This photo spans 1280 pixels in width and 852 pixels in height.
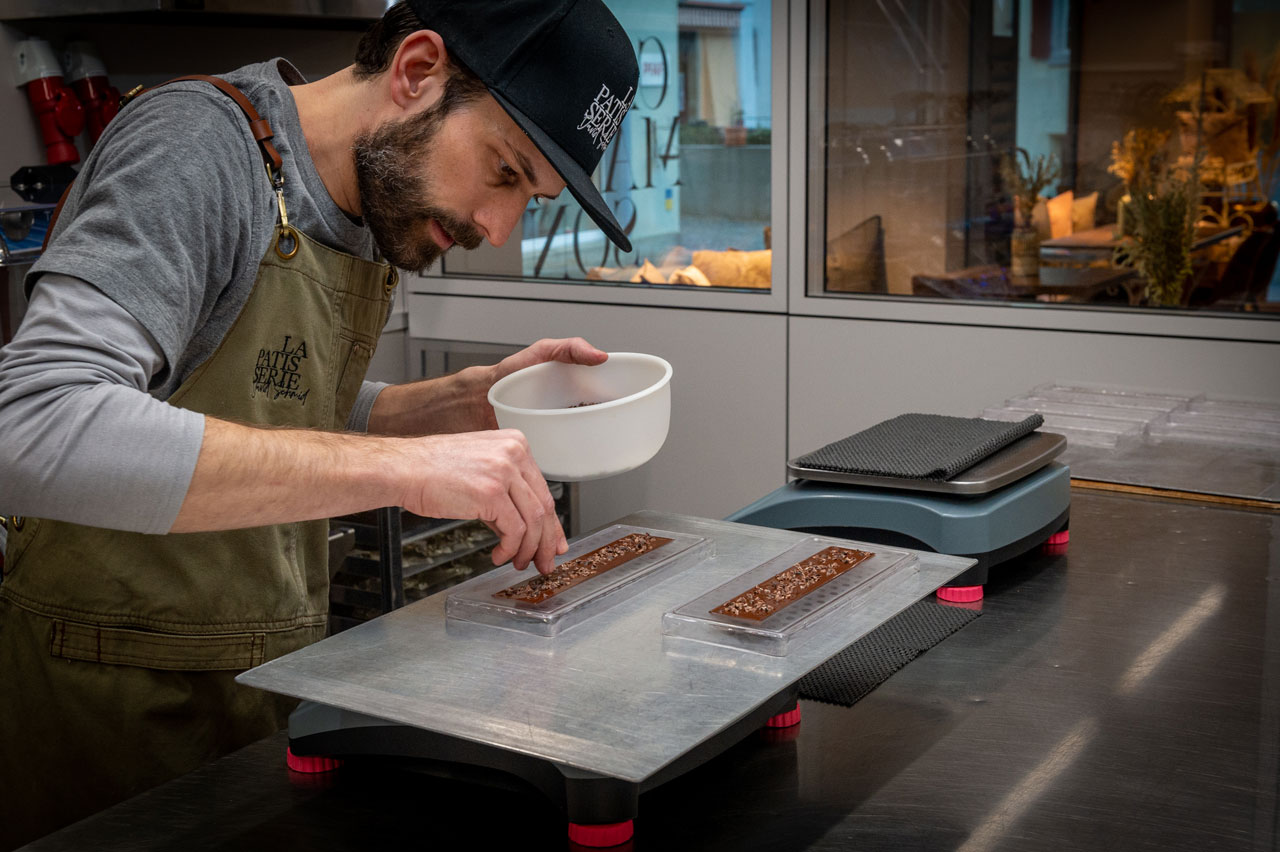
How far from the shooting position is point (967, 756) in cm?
97

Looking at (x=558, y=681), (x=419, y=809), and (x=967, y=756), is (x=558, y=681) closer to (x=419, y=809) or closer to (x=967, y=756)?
(x=419, y=809)

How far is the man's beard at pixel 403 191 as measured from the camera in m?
1.21

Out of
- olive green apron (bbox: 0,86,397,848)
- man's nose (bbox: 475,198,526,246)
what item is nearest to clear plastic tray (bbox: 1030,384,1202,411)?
man's nose (bbox: 475,198,526,246)

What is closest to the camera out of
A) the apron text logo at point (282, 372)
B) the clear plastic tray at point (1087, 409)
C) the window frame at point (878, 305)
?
the apron text logo at point (282, 372)

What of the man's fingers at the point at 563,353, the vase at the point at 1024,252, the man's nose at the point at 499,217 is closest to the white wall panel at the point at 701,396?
the vase at the point at 1024,252

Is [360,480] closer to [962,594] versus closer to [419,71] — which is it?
[419,71]

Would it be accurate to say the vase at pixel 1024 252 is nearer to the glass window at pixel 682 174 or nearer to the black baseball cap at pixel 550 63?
the glass window at pixel 682 174

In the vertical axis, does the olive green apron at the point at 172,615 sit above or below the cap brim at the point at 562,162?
below

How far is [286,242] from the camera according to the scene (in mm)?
1213

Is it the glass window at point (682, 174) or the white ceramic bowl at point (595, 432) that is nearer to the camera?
the white ceramic bowl at point (595, 432)

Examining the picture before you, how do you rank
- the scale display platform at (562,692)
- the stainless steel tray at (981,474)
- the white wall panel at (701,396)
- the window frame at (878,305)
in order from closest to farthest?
the scale display platform at (562,692) → the stainless steel tray at (981,474) → the window frame at (878,305) → the white wall panel at (701,396)

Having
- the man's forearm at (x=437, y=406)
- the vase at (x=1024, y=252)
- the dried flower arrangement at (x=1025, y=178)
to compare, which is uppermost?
the dried flower arrangement at (x=1025, y=178)

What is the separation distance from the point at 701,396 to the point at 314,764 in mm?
2505

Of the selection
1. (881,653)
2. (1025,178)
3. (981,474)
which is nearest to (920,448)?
(981,474)
